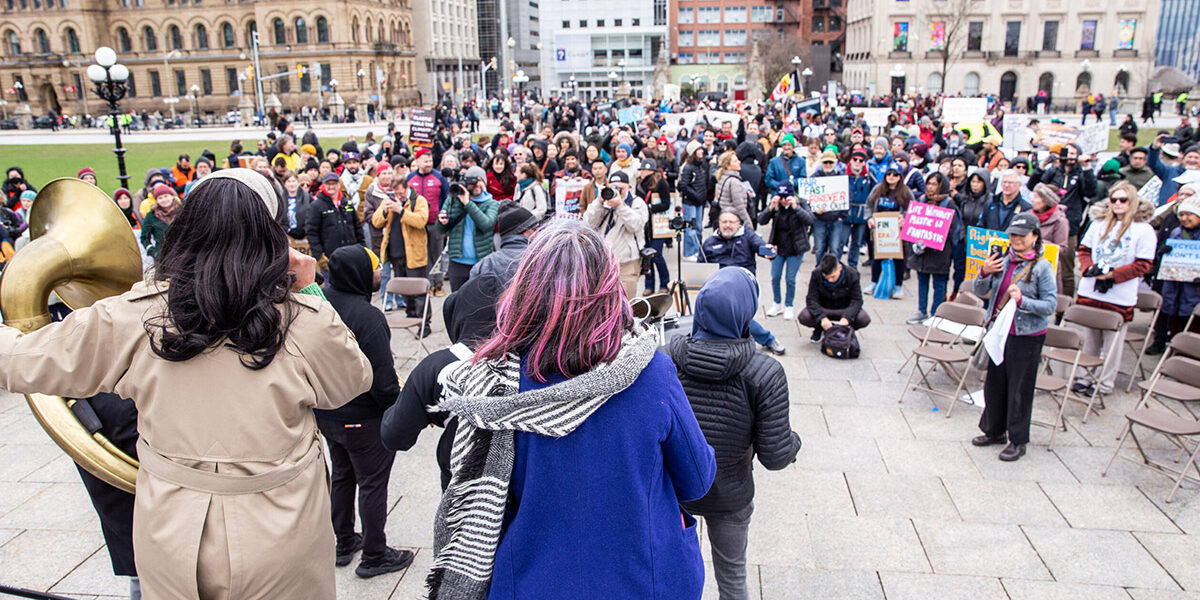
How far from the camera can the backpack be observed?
8086 mm

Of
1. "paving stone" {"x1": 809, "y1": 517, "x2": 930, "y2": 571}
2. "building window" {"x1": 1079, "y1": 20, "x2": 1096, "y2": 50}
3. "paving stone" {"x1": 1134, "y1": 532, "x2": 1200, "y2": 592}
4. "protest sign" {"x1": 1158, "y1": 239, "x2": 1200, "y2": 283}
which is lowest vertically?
"paving stone" {"x1": 1134, "y1": 532, "x2": 1200, "y2": 592}

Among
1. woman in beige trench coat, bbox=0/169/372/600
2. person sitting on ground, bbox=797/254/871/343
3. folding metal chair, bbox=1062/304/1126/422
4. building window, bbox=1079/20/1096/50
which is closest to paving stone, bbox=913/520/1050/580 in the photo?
folding metal chair, bbox=1062/304/1126/422

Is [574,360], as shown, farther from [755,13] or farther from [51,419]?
[755,13]

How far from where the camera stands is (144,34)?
85.0m

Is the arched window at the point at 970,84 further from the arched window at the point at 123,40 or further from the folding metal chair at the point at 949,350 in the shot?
the arched window at the point at 123,40

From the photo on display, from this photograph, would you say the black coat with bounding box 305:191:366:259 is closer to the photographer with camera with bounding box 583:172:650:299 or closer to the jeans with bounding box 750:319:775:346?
the photographer with camera with bounding box 583:172:650:299

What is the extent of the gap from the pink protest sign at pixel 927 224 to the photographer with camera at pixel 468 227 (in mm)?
5036

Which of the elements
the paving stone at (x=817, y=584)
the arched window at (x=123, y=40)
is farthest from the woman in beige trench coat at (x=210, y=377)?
the arched window at (x=123, y=40)

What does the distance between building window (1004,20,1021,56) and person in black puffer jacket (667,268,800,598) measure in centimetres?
7998

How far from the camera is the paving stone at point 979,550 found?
4.45 metres

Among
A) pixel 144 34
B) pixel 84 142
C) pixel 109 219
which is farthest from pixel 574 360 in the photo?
pixel 144 34

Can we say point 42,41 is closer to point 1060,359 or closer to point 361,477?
point 361,477

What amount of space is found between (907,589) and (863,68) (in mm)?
81259

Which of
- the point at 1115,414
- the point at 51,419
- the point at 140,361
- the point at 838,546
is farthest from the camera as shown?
the point at 1115,414
